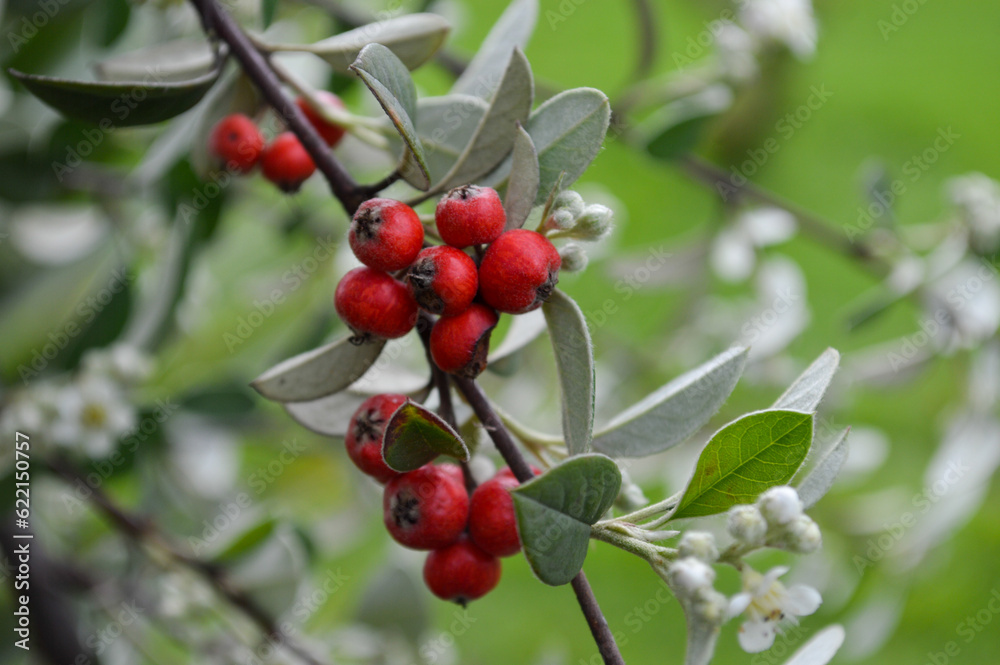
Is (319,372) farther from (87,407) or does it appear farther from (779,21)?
(779,21)

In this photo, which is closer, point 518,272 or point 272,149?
point 518,272

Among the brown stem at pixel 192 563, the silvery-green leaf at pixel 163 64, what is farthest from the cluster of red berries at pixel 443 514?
the brown stem at pixel 192 563

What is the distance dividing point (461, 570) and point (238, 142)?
1.16ft

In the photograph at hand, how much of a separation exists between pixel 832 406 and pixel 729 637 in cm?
89

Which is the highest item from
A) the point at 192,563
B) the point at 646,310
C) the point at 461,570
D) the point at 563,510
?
the point at 563,510

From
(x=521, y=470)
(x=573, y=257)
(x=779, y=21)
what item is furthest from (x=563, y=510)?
(x=779, y=21)

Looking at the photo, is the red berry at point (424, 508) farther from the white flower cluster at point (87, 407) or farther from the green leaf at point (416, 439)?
the white flower cluster at point (87, 407)

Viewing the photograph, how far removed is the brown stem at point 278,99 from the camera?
1.71ft

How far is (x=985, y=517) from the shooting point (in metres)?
2.00

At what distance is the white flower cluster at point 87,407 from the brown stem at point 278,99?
0.48 m

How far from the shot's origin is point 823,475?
0.48 meters

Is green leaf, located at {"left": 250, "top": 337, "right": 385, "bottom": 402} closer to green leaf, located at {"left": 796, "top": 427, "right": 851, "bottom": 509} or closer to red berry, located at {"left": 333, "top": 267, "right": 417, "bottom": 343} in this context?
red berry, located at {"left": 333, "top": 267, "right": 417, "bottom": 343}

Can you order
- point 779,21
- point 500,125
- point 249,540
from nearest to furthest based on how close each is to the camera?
point 500,125 → point 249,540 → point 779,21

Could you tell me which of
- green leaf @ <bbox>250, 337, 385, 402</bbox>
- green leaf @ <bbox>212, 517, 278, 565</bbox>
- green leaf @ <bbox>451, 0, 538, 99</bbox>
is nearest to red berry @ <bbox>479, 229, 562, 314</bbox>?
green leaf @ <bbox>250, 337, 385, 402</bbox>
